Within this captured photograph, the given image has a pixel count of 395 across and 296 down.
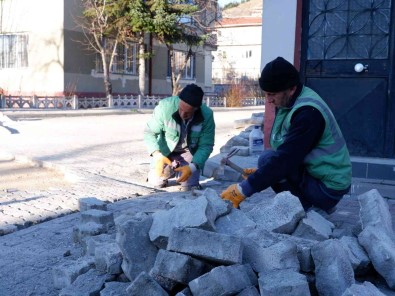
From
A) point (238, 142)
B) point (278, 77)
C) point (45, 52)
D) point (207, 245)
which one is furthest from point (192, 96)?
point (45, 52)

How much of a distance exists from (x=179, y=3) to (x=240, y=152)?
63.4 feet

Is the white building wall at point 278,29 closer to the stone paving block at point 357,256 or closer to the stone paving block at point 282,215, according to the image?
the stone paving block at point 282,215

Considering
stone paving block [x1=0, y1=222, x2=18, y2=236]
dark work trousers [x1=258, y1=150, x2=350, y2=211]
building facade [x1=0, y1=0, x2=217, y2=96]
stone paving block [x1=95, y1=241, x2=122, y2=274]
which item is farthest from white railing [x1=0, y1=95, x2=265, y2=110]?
stone paving block [x1=95, y1=241, x2=122, y2=274]

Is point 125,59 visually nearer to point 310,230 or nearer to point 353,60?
point 353,60

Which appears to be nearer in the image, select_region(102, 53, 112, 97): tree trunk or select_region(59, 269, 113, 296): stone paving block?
select_region(59, 269, 113, 296): stone paving block

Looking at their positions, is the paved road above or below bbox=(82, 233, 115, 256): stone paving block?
below

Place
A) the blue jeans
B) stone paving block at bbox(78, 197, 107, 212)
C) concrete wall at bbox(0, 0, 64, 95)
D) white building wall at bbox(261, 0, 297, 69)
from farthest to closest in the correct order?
concrete wall at bbox(0, 0, 64, 95)
white building wall at bbox(261, 0, 297, 69)
the blue jeans
stone paving block at bbox(78, 197, 107, 212)

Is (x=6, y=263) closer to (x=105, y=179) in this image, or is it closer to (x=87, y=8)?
(x=105, y=179)

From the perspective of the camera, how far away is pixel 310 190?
3.80 metres

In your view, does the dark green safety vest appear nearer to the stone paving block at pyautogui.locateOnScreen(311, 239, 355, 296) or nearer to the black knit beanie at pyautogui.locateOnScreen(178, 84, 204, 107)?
the stone paving block at pyautogui.locateOnScreen(311, 239, 355, 296)

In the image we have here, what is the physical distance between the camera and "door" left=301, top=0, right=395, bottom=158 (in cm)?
629

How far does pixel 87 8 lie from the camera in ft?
75.2

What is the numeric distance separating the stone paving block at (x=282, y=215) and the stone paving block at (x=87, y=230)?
1.23 meters

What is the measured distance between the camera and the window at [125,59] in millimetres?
25062
